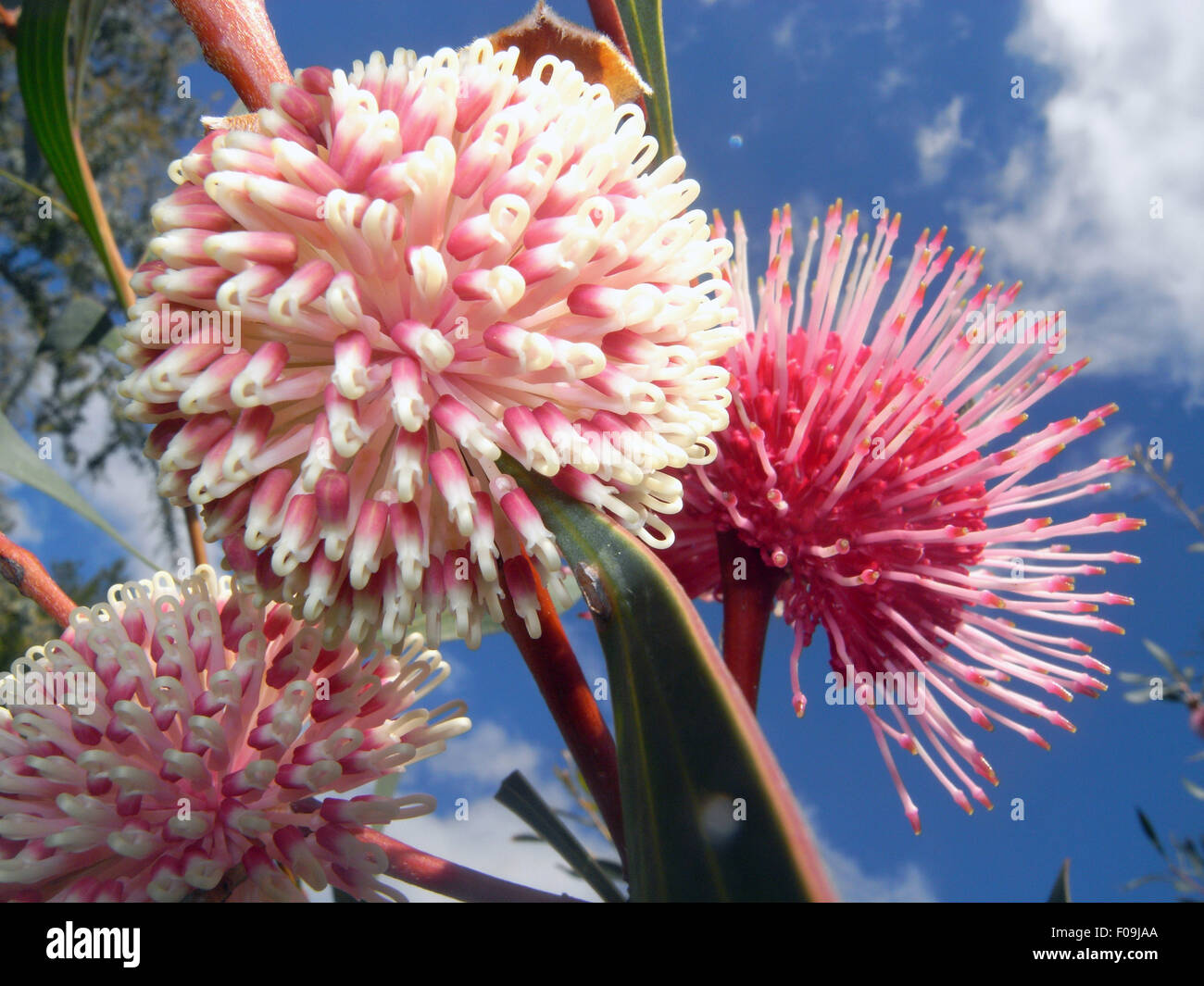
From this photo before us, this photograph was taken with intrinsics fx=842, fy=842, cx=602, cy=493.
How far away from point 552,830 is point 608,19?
880 mm

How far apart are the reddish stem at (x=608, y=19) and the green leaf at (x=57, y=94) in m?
0.58

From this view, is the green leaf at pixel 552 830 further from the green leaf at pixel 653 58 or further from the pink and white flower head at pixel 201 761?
the green leaf at pixel 653 58

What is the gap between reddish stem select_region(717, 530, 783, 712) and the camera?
0.75 meters

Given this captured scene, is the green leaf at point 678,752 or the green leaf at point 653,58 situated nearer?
the green leaf at point 678,752

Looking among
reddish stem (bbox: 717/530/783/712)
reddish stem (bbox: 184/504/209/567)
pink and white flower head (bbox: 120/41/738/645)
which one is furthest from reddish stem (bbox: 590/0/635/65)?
reddish stem (bbox: 184/504/209/567)

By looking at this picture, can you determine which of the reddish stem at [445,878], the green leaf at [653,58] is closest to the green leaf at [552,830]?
the reddish stem at [445,878]

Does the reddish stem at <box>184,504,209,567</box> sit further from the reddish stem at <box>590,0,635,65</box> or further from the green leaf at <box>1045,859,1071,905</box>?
the green leaf at <box>1045,859,1071,905</box>

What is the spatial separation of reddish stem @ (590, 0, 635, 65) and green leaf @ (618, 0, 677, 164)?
0.07 meters

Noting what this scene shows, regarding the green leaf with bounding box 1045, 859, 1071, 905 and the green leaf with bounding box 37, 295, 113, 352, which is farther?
the green leaf with bounding box 37, 295, 113, 352

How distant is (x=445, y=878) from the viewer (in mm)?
705

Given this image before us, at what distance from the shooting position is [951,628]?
85 centimetres

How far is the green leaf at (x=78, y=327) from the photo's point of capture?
1622mm

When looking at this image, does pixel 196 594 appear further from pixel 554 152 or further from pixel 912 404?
pixel 912 404
